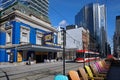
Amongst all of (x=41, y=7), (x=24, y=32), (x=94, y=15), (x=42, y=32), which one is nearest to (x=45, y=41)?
(x=42, y=32)

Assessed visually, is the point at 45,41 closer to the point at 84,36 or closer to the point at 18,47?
the point at 18,47

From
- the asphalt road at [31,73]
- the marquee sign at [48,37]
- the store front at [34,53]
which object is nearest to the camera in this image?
the asphalt road at [31,73]

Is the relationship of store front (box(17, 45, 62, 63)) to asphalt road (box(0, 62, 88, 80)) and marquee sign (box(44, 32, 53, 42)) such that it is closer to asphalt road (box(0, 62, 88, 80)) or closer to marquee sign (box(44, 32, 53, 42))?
marquee sign (box(44, 32, 53, 42))

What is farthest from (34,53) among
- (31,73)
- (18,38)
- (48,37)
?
(31,73)

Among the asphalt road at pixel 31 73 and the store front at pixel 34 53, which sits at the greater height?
the store front at pixel 34 53

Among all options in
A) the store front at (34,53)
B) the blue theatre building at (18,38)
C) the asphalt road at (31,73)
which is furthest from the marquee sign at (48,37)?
the asphalt road at (31,73)

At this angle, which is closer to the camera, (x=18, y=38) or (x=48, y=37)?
(x=18, y=38)

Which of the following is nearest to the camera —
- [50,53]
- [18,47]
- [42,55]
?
[18,47]

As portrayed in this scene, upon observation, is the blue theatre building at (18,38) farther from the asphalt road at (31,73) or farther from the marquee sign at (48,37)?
the asphalt road at (31,73)

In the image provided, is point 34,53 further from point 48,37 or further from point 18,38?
point 18,38

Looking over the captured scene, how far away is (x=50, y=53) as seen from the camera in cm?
5847

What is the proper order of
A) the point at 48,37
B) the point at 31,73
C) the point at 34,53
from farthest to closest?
the point at 48,37 < the point at 34,53 < the point at 31,73

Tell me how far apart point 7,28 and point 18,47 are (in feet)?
22.4

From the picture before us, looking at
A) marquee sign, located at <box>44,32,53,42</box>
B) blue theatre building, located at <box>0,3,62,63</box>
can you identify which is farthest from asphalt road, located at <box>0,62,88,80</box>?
marquee sign, located at <box>44,32,53,42</box>
